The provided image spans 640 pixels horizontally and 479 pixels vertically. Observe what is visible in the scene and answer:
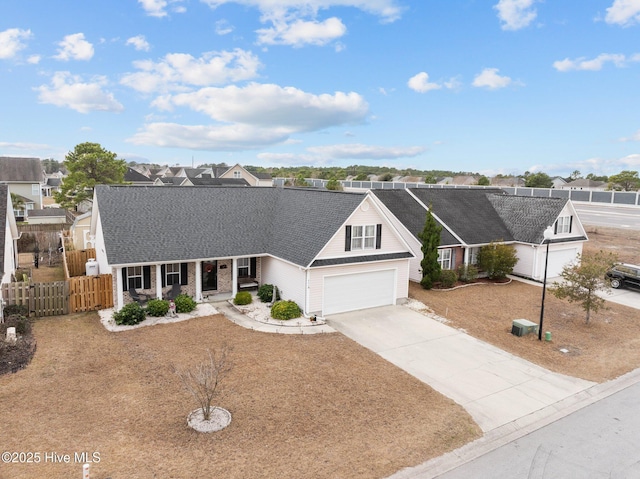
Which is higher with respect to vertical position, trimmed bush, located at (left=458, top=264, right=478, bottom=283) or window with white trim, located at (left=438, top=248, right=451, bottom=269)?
window with white trim, located at (left=438, top=248, right=451, bottom=269)

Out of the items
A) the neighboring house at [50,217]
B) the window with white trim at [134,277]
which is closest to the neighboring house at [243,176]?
the neighboring house at [50,217]

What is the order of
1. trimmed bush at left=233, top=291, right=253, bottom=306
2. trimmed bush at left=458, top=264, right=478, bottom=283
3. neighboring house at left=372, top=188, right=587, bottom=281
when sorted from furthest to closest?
neighboring house at left=372, top=188, right=587, bottom=281
trimmed bush at left=458, top=264, right=478, bottom=283
trimmed bush at left=233, top=291, right=253, bottom=306

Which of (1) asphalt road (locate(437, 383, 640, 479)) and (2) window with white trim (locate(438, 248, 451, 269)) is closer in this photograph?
(1) asphalt road (locate(437, 383, 640, 479))

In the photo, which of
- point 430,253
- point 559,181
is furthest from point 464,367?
point 559,181

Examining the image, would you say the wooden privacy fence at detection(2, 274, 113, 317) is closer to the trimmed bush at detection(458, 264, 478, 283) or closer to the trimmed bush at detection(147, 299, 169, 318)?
the trimmed bush at detection(147, 299, 169, 318)

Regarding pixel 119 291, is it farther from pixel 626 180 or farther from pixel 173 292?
pixel 626 180

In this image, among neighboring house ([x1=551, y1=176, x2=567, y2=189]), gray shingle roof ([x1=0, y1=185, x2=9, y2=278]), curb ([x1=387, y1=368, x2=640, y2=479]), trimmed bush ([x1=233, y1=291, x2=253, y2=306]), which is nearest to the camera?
curb ([x1=387, y1=368, x2=640, y2=479])

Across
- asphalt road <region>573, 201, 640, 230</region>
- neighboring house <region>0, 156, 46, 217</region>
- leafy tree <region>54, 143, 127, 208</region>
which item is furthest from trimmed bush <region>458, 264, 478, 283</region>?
neighboring house <region>0, 156, 46, 217</region>
